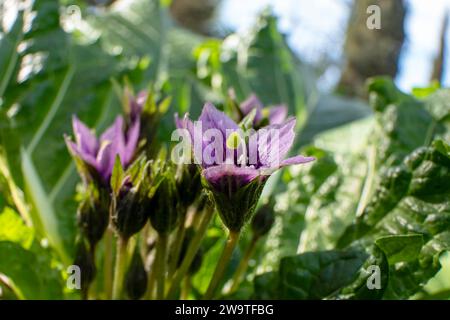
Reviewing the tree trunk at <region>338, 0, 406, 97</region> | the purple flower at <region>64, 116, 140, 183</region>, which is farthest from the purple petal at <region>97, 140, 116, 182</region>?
the tree trunk at <region>338, 0, 406, 97</region>

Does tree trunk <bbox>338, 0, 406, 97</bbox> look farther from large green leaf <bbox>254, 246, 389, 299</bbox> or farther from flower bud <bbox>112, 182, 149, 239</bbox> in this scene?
flower bud <bbox>112, 182, 149, 239</bbox>

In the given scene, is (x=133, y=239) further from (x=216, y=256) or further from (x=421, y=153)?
(x=421, y=153)

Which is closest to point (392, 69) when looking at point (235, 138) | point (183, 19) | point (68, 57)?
point (183, 19)

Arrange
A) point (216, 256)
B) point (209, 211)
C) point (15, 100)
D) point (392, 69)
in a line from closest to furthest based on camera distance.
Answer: point (209, 211) → point (216, 256) → point (15, 100) → point (392, 69)

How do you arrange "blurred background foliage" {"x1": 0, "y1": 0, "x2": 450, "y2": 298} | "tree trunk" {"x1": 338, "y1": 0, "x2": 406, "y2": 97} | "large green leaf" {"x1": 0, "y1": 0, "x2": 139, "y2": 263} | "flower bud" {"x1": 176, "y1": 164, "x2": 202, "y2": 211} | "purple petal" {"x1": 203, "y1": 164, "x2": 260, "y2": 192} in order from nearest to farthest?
"purple petal" {"x1": 203, "y1": 164, "x2": 260, "y2": 192} → "flower bud" {"x1": 176, "y1": 164, "x2": 202, "y2": 211} → "blurred background foliage" {"x1": 0, "y1": 0, "x2": 450, "y2": 298} → "large green leaf" {"x1": 0, "y1": 0, "x2": 139, "y2": 263} → "tree trunk" {"x1": 338, "y1": 0, "x2": 406, "y2": 97}

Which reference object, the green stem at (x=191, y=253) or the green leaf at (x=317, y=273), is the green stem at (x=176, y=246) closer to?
the green stem at (x=191, y=253)

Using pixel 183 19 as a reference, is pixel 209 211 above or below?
below
